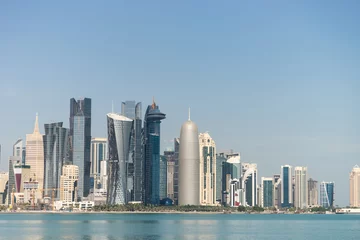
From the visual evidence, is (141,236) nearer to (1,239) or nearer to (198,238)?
(198,238)

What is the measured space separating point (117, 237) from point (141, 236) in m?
5.23

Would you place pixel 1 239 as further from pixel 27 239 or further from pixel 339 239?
pixel 339 239

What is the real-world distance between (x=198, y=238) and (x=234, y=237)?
7245 mm

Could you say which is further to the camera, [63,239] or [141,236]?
[141,236]

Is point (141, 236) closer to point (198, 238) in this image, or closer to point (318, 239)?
point (198, 238)

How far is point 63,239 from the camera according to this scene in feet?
333

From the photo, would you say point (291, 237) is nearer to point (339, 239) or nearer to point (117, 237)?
point (339, 239)

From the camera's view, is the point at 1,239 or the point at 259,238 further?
the point at 259,238

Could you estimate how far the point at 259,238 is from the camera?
356 feet

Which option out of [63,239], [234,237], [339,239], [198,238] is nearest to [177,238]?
[198,238]

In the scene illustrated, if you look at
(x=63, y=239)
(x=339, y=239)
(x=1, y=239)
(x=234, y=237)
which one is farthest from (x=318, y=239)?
(x=1, y=239)

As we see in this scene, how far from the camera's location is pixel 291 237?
4390 inches

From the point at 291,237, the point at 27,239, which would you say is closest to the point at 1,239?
the point at 27,239

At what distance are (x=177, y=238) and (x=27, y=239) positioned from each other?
23491 millimetres
